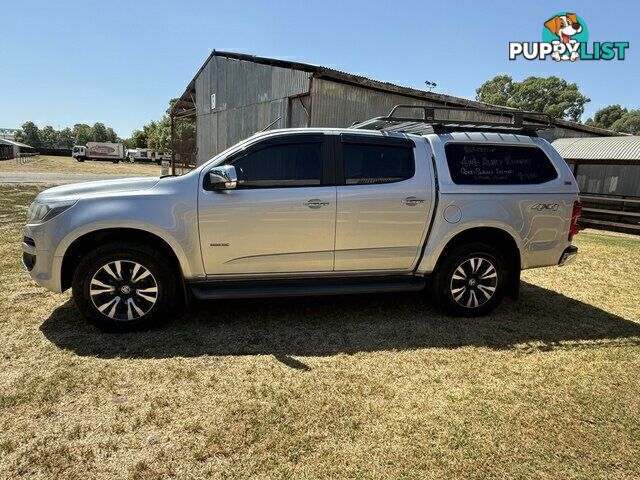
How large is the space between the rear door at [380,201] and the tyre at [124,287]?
1.74 meters

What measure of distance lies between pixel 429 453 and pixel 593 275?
18.7ft

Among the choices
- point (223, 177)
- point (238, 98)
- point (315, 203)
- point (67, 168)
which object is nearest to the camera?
point (223, 177)

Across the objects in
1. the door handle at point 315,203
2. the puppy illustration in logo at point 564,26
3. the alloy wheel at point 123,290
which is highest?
the puppy illustration in logo at point 564,26

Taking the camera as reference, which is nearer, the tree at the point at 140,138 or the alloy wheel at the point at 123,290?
the alloy wheel at the point at 123,290

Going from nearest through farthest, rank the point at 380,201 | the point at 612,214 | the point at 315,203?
the point at 315,203, the point at 380,201, the point at 612,214

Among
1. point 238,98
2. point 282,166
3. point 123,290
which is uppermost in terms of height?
point 238,98

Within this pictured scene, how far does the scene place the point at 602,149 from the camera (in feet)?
51.6

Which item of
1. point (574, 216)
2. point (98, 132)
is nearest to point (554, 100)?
point (574, 216)

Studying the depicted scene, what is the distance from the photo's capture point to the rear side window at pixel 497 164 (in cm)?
436

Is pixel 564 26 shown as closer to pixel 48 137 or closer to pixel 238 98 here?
pixel 238 98

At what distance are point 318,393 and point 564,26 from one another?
17.3 metres

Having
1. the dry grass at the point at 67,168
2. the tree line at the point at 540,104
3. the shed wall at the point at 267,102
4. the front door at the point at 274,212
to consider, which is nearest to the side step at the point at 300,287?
the front door at the point at 274,212

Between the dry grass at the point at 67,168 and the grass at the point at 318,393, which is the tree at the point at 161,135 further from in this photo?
the grass at the point at 318,393

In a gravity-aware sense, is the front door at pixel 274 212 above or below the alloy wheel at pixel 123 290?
above
